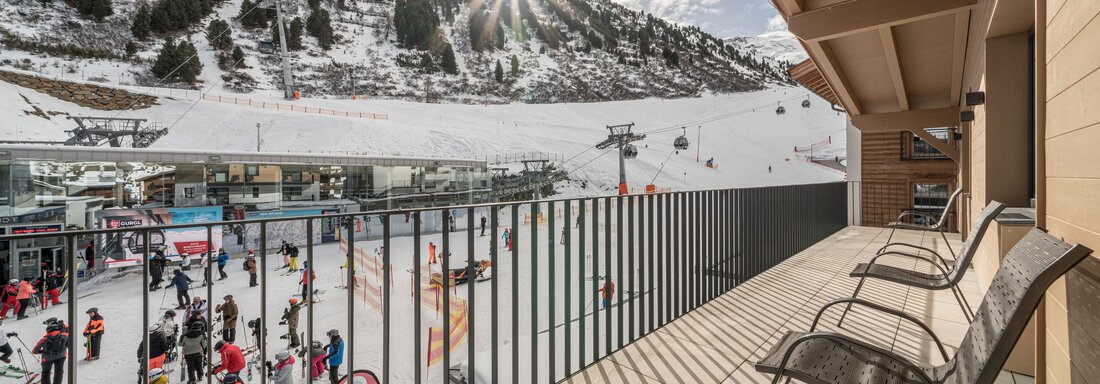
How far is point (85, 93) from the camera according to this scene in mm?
32000

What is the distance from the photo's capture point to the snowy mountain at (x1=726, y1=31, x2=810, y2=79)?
3652 inches

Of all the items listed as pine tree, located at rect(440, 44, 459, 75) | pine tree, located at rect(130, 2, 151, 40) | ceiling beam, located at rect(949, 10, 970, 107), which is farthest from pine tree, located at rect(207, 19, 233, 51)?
ceiling beam, located at rect(949, 10, 970, 107)

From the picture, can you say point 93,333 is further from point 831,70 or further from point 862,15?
point 831,70

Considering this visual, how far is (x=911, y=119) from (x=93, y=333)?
13.7m

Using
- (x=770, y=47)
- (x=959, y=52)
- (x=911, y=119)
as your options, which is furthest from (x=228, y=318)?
(x=770, y=47)

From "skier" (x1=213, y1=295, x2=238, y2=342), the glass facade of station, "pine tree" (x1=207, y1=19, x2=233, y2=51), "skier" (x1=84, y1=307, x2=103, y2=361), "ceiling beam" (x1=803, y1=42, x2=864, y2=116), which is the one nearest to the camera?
"ceiling beam" (x1=803, y1=42, x2=864, y2=116)

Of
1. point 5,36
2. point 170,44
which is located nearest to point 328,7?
point 170,44

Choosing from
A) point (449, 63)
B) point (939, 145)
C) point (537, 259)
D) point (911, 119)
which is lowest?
point (537, 259)

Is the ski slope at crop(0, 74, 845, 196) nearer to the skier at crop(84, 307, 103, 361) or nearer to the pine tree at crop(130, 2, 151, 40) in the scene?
the pine tree at crop(130, 2, 151, 40)

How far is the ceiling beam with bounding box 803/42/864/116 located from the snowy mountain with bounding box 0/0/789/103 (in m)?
48.8

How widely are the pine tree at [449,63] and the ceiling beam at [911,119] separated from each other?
55273 millimetres

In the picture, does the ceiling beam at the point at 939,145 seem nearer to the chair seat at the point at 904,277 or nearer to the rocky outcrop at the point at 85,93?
the chair seat at the point at 904,277

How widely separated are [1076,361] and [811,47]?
126 inches

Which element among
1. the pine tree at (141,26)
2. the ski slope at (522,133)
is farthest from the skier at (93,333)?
the pine tree at (141,26)
